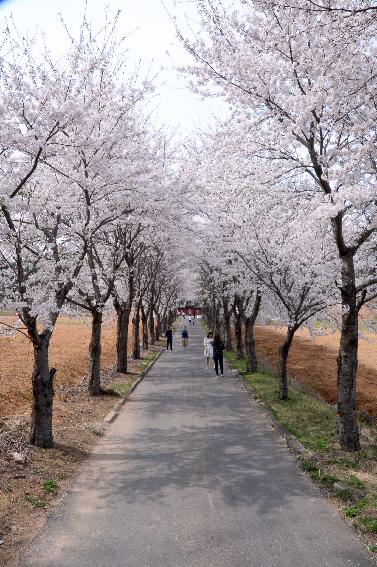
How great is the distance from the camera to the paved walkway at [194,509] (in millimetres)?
5266

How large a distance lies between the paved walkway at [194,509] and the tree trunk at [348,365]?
1329 mm

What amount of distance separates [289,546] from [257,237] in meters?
11.0

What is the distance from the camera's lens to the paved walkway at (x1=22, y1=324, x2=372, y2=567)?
5.27m

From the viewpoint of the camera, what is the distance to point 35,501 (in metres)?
6.75

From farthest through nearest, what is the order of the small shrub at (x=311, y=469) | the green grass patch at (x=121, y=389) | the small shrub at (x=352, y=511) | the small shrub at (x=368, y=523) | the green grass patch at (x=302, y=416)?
the green grass patch at (x=121, y=389), the green grass patch at (x=302, y=416), the small shrub at (x=311, y=469), the small shrub at (x=352, y=511), the small shrub at (x=368, y=523)

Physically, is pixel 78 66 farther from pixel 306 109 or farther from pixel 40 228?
pixel 306 109

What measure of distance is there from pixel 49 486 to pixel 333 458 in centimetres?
502

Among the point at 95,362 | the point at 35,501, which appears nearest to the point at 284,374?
the point at 95,362

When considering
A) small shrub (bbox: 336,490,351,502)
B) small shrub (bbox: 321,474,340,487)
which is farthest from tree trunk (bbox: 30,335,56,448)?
small shrub (bbox: 336,490,351,502)

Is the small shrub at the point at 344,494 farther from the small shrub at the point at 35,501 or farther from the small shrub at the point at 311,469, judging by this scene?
the small shrub at the point at 35,501

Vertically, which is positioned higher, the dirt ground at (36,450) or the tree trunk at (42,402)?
the tree trunk at (42,402)

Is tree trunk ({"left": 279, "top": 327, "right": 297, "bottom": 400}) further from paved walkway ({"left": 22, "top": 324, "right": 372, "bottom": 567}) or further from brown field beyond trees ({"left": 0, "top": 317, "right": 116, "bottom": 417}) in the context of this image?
brown field beyond trees ({"left": 0, "top": 317, "right": 116, "bottom": 417})

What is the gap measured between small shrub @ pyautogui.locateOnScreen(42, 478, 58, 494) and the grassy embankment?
4.15 meters

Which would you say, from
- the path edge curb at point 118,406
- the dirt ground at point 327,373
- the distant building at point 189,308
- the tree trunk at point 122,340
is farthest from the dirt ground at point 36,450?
the distant building at point 189,308
